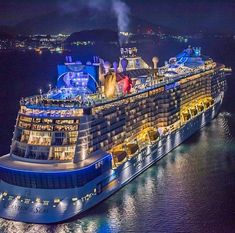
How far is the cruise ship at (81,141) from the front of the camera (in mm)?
36250

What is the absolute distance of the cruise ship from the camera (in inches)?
1427

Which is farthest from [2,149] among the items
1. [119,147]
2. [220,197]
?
[220,197]

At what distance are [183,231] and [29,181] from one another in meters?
12.1

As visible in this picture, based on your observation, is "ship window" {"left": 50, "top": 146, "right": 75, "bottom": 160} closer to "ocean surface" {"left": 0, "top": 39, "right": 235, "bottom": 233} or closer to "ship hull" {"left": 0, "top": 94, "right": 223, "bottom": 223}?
"ship hull" {"left": 0, "top": 94, "right": 223, "bottom": 223}

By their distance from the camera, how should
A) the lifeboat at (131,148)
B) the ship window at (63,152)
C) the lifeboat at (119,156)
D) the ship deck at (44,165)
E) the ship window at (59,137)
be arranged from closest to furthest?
the ship deck at (44,165) < the ship window at (63,152) < the ship window at (59,137) < the lifeboat at (119,156) < the lifeboat at (131,148)

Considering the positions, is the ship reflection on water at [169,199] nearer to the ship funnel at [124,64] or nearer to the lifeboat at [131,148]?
the lifeboat at [131,148]

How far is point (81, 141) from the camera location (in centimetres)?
3794

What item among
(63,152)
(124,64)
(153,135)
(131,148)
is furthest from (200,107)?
(63,152)

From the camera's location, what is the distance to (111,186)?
40344 millimetres

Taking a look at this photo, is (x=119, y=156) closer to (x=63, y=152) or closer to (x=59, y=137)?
(x=63, y=152)

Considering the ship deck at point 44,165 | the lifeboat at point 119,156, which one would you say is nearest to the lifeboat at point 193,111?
the lifeboat at point 119,156

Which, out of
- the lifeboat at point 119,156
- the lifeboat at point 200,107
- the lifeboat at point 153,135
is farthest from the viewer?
the lifeboat at point 200,107

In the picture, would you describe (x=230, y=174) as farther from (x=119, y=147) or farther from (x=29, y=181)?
(x=29, y=181)

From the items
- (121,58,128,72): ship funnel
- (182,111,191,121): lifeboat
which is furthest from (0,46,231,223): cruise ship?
(182,111,191,121): lifeboat
